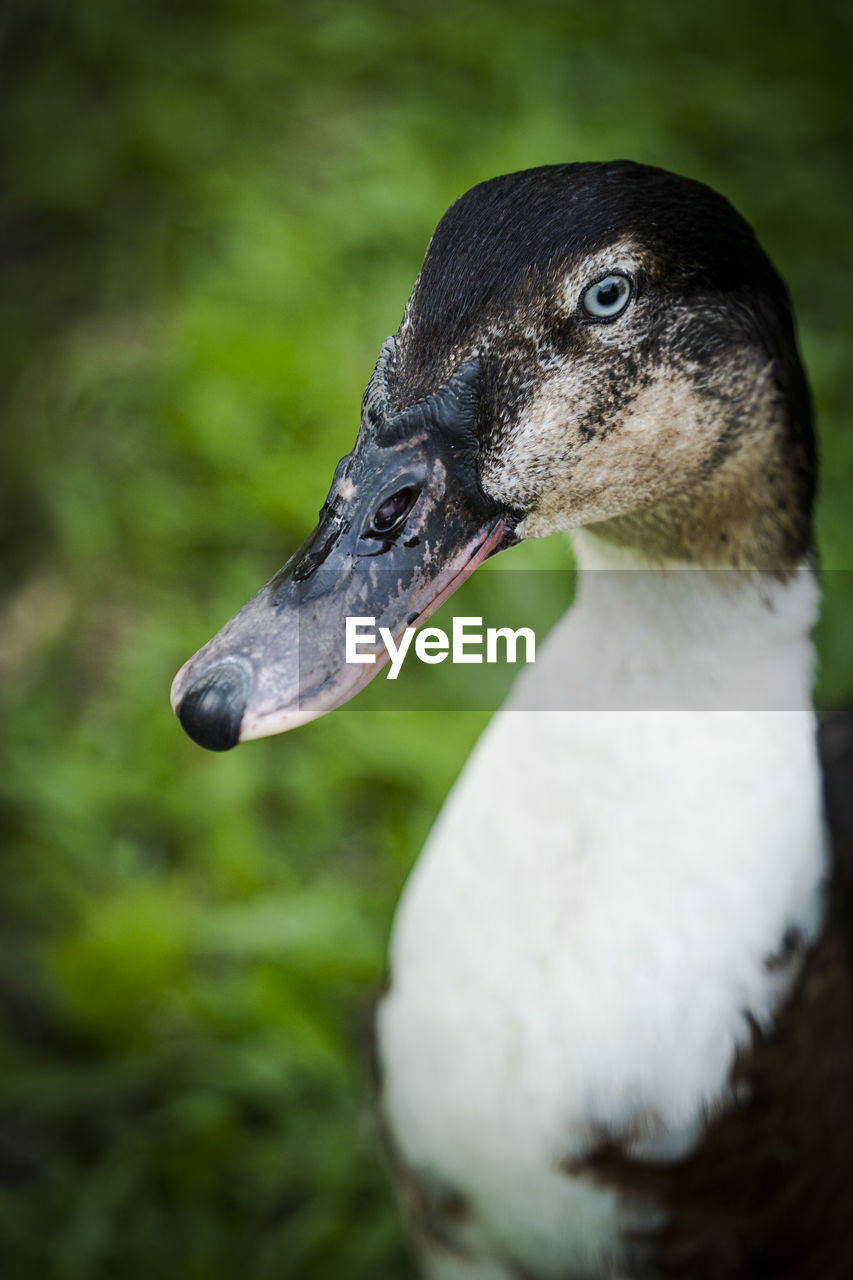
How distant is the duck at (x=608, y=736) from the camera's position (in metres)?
0.85

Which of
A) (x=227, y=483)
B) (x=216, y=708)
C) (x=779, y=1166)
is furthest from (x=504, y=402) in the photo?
(x=227, y=483)

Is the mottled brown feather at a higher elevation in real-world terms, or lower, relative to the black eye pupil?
lower

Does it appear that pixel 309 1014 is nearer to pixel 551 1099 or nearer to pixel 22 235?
pixel 551 1099

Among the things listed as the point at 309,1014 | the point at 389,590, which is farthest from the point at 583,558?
the point at 309,1014

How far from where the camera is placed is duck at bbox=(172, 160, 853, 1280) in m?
0.85

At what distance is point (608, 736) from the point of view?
1046 millimetres

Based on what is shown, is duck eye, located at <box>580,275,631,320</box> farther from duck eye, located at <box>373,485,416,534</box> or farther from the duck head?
duck eye, located at <box>373,485,416,534</box>

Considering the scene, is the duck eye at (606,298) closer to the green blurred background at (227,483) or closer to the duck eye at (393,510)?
the duck eye at (393,510)

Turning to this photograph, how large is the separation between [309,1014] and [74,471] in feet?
3.99

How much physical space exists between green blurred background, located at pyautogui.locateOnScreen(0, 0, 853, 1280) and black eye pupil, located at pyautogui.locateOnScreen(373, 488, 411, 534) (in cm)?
101

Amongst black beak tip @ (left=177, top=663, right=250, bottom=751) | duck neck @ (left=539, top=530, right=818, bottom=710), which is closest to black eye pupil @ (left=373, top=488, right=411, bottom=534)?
black beak tip @ (left=177, top=663, right=250, bottom=751)

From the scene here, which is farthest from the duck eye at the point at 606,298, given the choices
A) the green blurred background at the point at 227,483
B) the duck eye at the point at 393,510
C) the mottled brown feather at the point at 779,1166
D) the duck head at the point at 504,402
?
the green blurred background at the point at 227,483

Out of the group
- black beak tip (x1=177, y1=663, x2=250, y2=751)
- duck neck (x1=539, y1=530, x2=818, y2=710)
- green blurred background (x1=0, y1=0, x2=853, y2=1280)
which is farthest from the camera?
green blurred background (x1=0, y1=0, x2=853, y2=1280)

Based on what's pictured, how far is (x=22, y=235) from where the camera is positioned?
2738mm
